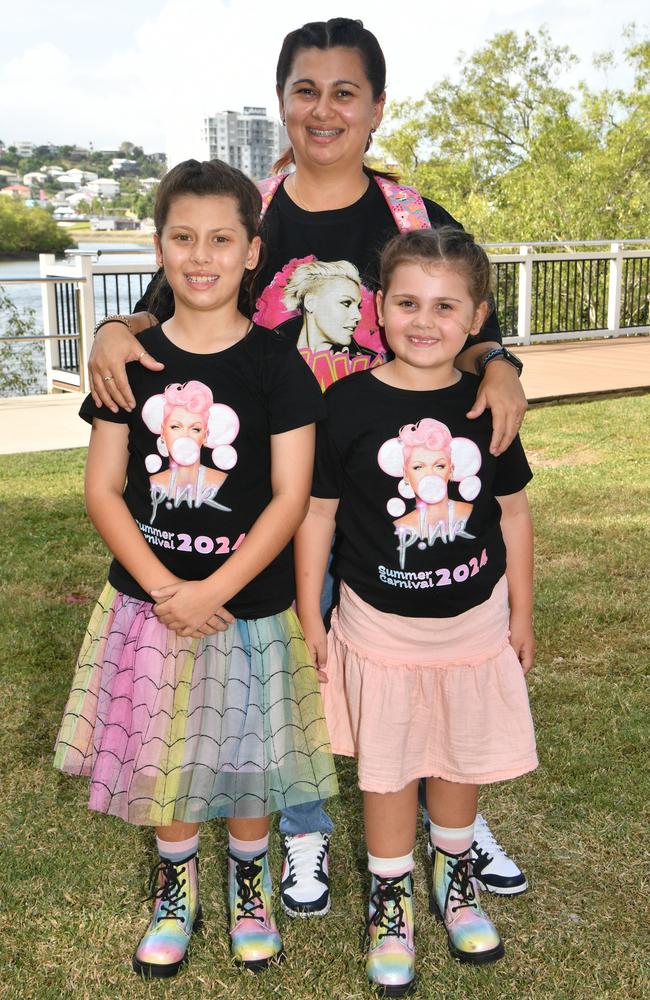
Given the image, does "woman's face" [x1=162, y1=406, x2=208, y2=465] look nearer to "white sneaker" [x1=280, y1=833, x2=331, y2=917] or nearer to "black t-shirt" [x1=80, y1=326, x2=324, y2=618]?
"black t-shirt" [x1=80, y1=326, x2=324, y2=618]

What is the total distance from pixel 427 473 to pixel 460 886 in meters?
0.87

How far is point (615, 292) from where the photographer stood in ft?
40.3

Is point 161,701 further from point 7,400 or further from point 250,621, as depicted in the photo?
point 7,400

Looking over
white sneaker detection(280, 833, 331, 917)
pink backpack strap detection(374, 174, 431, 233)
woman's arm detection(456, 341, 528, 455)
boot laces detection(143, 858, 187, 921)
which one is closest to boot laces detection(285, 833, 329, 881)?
white sneaker detection(280, 833, 331, 917)

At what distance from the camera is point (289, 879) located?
2.20 meters

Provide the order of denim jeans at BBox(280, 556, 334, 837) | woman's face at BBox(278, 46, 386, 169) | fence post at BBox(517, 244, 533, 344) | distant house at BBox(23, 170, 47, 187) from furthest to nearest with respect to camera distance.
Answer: distant house at BBox(23, 170, 47, 187) → fence post at BBox(517, 244, 533, 344) → denim jeans at BBox(280, 556, 334, 837) → woman's face at BBox(278, 46, 386, 169)

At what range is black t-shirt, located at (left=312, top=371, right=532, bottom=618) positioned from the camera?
6.18ft

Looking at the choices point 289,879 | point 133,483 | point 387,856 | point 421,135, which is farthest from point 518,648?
point 421,135

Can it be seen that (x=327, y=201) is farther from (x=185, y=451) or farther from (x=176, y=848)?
(x=176, y=848)

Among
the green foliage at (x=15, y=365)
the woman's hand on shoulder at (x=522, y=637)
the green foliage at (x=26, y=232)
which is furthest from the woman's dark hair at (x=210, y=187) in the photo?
the green foliage at (x=26, y=232)

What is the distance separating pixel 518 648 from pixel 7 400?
7.48m

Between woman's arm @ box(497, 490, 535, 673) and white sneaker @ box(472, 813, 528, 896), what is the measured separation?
486 mm

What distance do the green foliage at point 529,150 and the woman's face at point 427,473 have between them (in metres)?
14.3

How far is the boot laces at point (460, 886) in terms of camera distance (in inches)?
80.6
